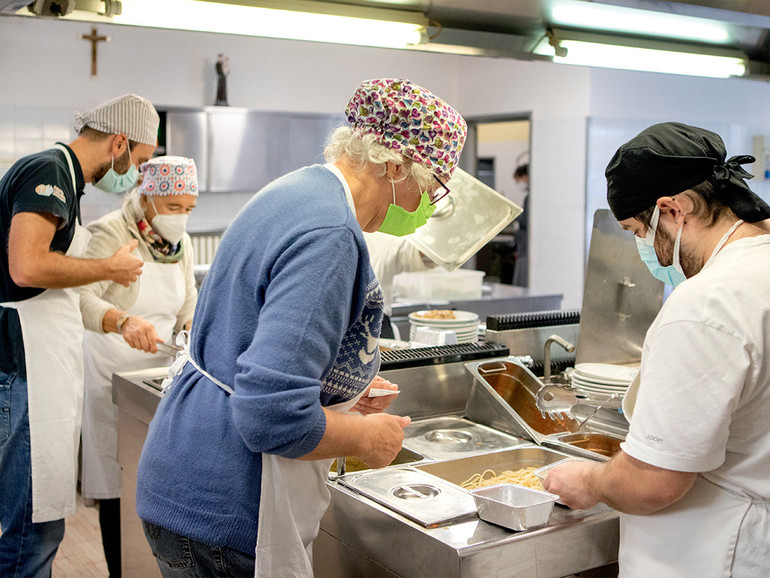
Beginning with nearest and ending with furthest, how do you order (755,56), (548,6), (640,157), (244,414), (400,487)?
(244,414) → (640,157) → (400,487) → (548,6) → (755,56)

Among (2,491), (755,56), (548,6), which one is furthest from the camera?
(755,56)

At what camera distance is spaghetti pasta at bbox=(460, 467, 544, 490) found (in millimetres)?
1903

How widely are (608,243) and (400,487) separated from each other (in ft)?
4.51

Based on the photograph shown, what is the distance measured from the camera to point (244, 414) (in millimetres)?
1266

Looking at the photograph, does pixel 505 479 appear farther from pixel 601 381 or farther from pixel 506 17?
pixel 506 17

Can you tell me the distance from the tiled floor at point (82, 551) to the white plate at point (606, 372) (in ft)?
7.37

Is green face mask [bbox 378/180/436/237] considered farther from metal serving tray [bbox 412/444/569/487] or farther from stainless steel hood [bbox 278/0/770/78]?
stainless steel hood [bbox 278/0/770/78]

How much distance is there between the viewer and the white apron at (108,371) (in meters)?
3.12

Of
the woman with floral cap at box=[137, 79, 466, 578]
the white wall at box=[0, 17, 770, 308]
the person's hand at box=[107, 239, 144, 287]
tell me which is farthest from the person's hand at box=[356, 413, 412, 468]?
the white wall at box=[0, 17, 770, 308]

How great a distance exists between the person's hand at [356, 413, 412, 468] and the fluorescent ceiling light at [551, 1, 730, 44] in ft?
4.91

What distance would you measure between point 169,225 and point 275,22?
1173mm

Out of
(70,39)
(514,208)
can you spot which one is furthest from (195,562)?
(70,39)

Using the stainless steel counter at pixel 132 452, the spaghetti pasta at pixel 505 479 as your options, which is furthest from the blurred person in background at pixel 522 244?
the spaghetti pasta at pixel 505 479

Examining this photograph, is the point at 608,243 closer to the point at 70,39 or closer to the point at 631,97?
the point at 631,97
